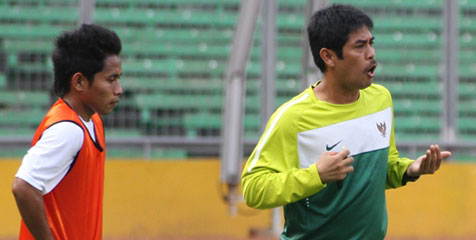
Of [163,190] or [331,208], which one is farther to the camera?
[163,190]

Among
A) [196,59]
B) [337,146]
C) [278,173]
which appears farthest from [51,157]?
[196,59]

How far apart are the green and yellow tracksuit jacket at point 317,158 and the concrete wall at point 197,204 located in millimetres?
5761

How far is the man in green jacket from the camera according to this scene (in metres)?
3.48

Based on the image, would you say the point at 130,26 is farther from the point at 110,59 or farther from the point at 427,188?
the point at 110,59

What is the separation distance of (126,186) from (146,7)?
2.01 metres

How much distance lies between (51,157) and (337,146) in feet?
3.64

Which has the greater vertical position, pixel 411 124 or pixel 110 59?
pixel 110 59

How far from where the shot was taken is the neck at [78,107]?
138 inches

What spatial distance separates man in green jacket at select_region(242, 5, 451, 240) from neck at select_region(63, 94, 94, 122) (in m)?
0.68

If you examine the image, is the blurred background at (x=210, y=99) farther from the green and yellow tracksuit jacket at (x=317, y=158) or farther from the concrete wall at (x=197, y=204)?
the green and yellow tracksuit jacket at (x=317, y=158)

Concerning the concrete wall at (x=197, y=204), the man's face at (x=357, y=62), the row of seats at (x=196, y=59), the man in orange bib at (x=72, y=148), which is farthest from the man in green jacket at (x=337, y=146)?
the row of seats at (x=196, y=59)

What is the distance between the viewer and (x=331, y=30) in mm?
3613

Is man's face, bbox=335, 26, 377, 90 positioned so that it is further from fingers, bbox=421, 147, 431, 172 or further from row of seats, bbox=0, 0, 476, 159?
row of seats, bbox=0, 0, 476, 159

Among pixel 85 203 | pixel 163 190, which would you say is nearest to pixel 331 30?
pixel 85 203
